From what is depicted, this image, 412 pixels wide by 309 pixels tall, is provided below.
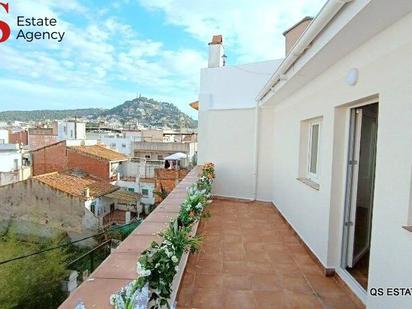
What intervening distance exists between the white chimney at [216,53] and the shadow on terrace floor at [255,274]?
17.6ft

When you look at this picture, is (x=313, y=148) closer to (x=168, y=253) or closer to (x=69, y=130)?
(x=168, y=253)

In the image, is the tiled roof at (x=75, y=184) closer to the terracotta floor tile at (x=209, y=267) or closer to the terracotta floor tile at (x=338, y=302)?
the terracotta floor tile at (x=209, y=267)

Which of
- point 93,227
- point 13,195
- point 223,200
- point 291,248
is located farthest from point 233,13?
point 13,195

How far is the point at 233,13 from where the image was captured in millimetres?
7500

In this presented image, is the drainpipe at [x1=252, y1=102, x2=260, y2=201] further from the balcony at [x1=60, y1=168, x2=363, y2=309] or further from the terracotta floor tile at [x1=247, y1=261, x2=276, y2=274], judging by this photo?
the terracotta floor tile at [x1=247, y1=261, x2=276, y2=274]

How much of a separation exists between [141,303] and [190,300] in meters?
1.94

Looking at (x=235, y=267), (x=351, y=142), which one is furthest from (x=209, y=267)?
(x=351, y=142)

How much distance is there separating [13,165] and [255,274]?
89.2ft

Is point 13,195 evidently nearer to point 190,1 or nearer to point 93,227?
point 93,227

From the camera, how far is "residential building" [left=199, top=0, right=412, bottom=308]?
2250 mm

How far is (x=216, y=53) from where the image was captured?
912 cm

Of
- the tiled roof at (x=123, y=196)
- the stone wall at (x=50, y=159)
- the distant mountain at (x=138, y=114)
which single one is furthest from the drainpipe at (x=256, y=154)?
the distant mountain at (x=138, y=114)

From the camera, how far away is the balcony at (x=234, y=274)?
→ 197 centimetres

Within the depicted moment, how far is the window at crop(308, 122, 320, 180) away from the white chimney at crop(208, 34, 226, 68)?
4643 mm
